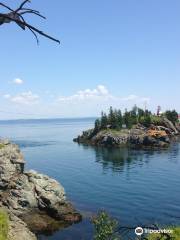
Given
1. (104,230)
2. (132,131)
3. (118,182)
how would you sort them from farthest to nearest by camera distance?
(132,131) < (118,182) < (104,230)

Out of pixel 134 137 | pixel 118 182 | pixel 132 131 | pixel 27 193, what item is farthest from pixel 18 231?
pixel 132 131

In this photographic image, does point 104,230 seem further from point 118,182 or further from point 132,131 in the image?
point 132,131

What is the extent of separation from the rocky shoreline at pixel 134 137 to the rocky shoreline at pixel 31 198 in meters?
96.0

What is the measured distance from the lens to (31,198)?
58156mm

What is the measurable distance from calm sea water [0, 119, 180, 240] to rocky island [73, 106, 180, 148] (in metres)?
9.76

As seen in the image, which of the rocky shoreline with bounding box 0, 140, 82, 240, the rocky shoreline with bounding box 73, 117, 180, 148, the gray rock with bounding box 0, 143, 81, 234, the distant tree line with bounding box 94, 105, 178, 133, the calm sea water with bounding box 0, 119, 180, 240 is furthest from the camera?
the distant tree line with bounding box 94, 105, 178, 133

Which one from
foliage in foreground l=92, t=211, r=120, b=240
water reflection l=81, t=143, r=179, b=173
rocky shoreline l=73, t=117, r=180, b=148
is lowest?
water reflection l=81, t=143, r=179, b=173

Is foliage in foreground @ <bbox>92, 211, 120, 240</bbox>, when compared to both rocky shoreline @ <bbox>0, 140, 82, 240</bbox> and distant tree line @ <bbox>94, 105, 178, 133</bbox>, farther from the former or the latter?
distant tree line @ <bbox>94, 105, 178, 133</bbox>

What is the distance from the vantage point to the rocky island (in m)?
157

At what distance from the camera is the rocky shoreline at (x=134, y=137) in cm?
15500

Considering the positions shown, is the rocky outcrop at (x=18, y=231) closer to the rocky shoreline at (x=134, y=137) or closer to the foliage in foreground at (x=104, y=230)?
the foliage in foreground at (x=104, y=230)

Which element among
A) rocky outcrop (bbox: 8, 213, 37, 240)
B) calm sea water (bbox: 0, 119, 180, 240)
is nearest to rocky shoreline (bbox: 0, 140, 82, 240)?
calm sea water (bbox: 0, 119, 180, 240)

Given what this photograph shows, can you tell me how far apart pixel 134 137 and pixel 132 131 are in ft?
25.3

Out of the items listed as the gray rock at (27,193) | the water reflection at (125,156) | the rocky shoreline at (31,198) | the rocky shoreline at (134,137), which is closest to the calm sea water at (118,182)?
the water reflection at (125,156)
